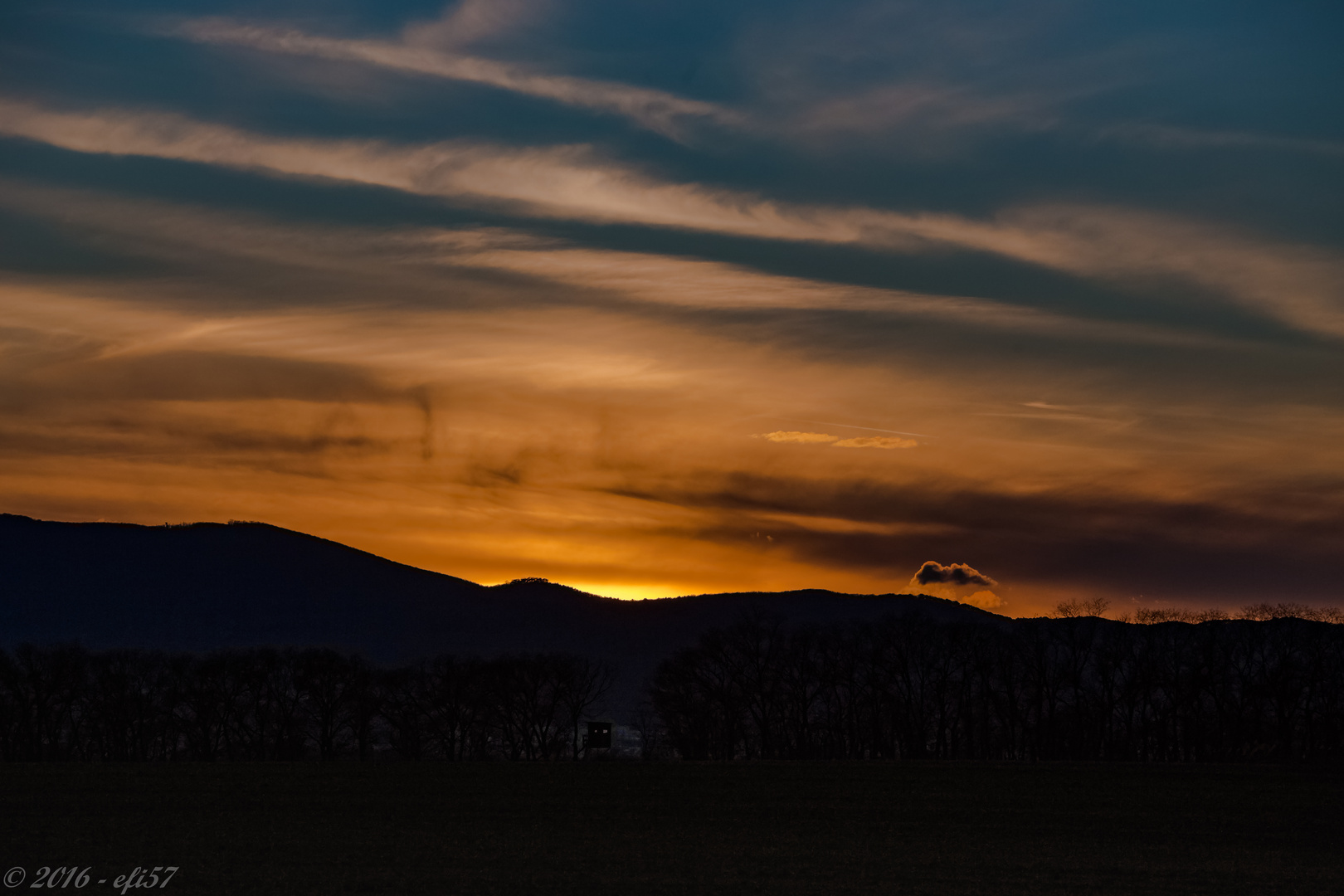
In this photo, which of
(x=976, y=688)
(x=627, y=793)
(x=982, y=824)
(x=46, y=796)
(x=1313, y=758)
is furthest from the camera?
(x=976, y=688)

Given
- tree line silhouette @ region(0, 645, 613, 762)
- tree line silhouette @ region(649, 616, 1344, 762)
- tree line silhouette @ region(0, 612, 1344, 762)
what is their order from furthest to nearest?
1. tree line silhouette @ region(0, 645, 613, 762)
2. tree line silhouette @ region(0, 612, 1344, 762)
3. tree line silhouette @ region(649, 616, 1344, 762)

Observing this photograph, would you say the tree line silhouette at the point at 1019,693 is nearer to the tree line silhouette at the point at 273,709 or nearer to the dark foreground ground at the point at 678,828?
the tree line silhouette at the point at 273,709

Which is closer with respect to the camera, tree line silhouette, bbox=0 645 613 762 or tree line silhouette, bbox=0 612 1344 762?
tree line silhouette, bbox=0 612 1344 762

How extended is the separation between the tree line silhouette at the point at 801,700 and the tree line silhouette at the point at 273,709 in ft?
0.92

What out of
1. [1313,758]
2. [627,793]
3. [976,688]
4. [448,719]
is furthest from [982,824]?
[448,719]

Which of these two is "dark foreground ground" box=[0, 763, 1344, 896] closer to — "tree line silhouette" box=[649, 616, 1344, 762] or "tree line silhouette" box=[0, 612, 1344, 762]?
"tree line silhouette" box=[649, 616, 1344, 762]

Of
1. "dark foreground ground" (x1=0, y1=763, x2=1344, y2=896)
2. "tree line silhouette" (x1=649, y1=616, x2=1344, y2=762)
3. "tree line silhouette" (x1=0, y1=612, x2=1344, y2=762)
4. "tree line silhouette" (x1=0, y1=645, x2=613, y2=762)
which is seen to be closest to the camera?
Answer: "dark foreground ground" (x1=0, y1=763, x2=1344, y2=896)

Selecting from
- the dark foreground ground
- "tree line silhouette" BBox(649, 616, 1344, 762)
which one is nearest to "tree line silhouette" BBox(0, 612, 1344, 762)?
"tree line silhouette" BBox(649, 616, 1344, 762)

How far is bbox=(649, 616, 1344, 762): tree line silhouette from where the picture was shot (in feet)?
432

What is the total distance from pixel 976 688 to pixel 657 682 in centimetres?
3748

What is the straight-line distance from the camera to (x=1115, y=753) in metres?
132

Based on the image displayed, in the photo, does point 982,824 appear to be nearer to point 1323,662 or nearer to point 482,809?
point 482,809

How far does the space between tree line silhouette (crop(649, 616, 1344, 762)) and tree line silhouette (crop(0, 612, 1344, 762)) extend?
246 millimetres

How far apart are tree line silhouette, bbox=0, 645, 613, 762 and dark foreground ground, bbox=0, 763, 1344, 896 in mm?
55263
